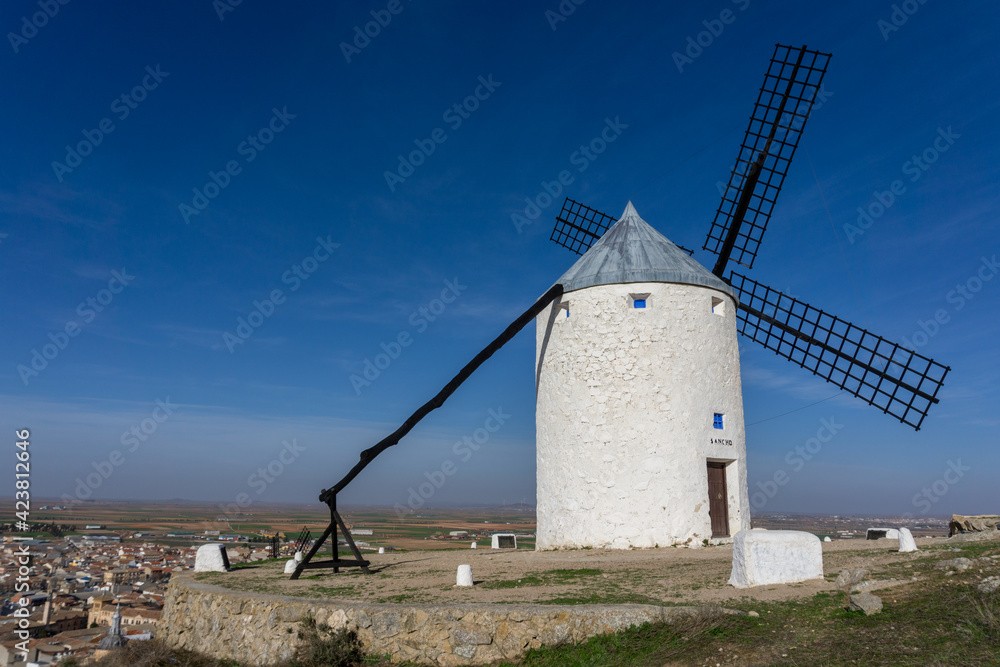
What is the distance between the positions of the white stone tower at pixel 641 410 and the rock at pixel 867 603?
646cm

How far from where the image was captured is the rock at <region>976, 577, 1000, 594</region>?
538cm

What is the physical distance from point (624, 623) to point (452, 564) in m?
6.38

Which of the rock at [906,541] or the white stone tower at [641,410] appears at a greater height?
the white stone tower at [641,410]

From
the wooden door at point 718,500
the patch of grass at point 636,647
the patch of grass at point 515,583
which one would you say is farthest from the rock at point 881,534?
the patch of grass at point 636,647

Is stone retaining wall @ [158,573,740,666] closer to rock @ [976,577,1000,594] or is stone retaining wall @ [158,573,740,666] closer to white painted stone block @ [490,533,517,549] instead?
rock @ [976,577,1000,594]

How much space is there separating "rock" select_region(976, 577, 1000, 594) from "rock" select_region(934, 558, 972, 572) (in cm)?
82

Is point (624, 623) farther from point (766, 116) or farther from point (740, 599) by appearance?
point (766, 116)

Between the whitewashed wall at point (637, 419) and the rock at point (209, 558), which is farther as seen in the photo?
the whitewashed wall at point (637, 419)

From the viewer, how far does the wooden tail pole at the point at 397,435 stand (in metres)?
10.5

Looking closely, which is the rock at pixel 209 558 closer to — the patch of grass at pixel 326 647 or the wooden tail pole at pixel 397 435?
the wooden tail pole at pixel 397 435

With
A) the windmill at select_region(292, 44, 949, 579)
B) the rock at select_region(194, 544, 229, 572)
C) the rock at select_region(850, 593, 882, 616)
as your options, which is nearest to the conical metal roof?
the windmill at select_region(292, 44, 949, 579)

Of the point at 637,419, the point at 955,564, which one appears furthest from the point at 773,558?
the point at 637,419

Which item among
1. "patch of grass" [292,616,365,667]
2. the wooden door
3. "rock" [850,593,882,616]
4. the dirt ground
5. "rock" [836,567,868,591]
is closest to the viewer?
"rock" [850,593,882,616]

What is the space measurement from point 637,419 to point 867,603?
273 inches
